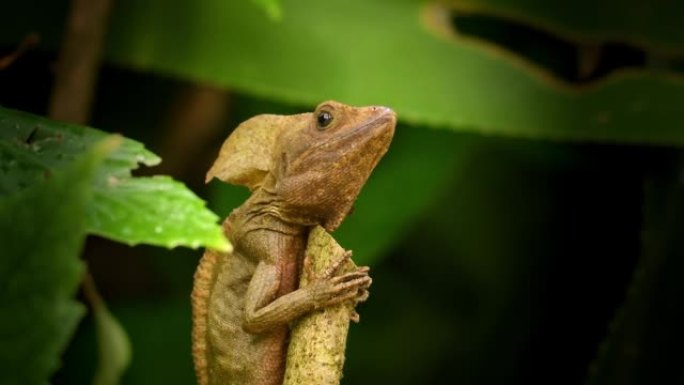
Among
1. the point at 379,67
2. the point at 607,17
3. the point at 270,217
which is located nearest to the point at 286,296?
the point at 270,217

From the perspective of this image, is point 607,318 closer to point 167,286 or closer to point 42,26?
point 167,286

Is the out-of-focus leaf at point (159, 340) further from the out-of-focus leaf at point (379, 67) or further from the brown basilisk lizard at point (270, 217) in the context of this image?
the brown basilisk lizard at point (270, 217)

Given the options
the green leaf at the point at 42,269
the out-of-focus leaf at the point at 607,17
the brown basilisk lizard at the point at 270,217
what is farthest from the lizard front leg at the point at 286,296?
the out-of-focus leaf at the point at 607,17

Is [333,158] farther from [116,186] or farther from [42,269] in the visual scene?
[42,269]

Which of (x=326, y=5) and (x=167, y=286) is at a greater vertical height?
(x=326, y=5)

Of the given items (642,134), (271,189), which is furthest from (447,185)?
(271,189)

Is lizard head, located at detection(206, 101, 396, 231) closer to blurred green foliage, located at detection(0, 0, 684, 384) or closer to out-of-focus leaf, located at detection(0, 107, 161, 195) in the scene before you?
out-of-focus leaf, located at detection(0, 107, 161, 195)

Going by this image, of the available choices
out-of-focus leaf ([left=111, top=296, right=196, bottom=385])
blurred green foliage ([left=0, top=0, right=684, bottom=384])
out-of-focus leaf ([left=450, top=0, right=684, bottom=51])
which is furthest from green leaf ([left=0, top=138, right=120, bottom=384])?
out-of-focus leaf ([left=450, top=0, right=684, bottom=51])
